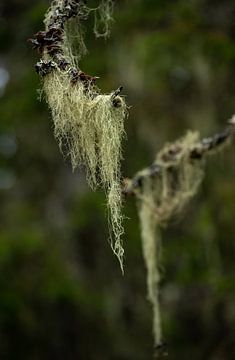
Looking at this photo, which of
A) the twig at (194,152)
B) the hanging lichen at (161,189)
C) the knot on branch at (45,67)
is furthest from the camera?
the hanging lichen at (161,189)

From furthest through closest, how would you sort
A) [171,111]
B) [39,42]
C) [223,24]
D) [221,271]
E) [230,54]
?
[171,111] < [221,271] < [223,24] < [230,54] < [39,42]

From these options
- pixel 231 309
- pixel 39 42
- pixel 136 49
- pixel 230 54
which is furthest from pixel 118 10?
pixel 39 42

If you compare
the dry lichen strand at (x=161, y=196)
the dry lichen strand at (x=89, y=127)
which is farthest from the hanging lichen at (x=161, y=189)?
the dry lichen strand at (x=89, y=127)

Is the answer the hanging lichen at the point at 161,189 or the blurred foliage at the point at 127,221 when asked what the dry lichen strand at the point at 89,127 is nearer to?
the hanging lichen at the point at 161,189

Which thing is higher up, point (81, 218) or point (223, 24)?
point (223, 24)

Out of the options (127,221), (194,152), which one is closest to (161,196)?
(194,152)

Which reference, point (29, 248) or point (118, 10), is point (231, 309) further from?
point (118, 10)

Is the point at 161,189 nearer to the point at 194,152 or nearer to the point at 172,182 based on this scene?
the point at 172,182
